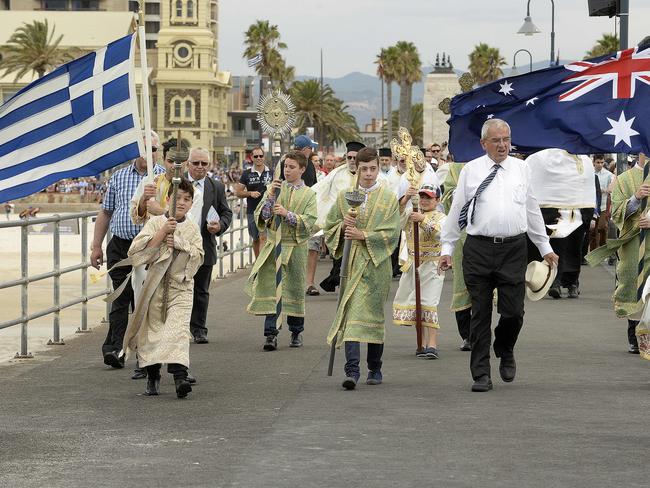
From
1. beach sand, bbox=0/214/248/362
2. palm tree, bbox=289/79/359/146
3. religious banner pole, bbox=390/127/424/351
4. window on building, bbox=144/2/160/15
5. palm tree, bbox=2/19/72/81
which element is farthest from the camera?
window on building, bbox=144/2/160/15

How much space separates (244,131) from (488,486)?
171475 millimetres

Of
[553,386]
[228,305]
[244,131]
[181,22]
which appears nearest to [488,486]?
[553,386]

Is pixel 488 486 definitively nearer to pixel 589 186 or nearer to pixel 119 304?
pixel 119 304

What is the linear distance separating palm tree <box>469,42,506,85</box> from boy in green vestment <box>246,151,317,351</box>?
96.0 meters

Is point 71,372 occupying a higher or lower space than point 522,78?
lower

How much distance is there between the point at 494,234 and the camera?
33.8ft

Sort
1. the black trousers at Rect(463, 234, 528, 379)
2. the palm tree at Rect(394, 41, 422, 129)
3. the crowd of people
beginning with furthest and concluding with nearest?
1. the palm tree at Rect(394, 41, 422, 129)
2. the black trousers at Rect(463, 234, 528, 379)
3. the crowd of people

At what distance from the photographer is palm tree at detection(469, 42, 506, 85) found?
10975 cm

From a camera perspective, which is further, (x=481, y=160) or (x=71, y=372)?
(x=71, y=372)

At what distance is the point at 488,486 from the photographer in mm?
7031

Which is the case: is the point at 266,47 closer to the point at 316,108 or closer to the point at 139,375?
the point at 316,108

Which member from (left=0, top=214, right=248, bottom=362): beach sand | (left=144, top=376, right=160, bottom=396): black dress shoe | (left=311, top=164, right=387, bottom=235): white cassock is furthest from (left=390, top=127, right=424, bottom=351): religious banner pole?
(left=311, top=164, right=387, bottom=235): white cassock

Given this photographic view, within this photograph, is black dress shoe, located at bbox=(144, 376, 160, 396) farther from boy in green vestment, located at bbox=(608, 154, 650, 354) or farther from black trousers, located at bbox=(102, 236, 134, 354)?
boy in green vestment, located at bbox=(608, 154, 650, 354)

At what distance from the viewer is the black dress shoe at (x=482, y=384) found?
10289 mm
